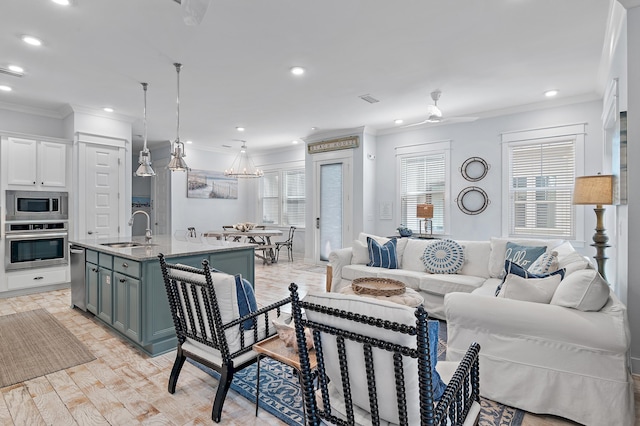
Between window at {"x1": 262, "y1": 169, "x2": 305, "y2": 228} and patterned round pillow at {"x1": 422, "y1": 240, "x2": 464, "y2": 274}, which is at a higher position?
window at {"x1": 262, "y1": 169, "x2": 305, "y2": 228}

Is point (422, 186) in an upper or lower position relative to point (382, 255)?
upper

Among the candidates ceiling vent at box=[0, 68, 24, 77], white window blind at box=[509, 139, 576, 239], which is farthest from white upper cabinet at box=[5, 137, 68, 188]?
white window blind at box=[509, 139, 576, 239]

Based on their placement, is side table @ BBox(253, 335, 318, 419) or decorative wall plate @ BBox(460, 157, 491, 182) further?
decorative wall plate @ BBox(460, 157, 491, 182)

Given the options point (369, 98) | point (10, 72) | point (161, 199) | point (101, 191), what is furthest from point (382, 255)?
point (161, 199)

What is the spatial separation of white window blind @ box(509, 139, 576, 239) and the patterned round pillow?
1842 millimetres

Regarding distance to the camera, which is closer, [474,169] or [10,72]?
[10,72]

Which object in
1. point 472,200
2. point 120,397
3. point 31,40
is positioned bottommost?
point 120,397

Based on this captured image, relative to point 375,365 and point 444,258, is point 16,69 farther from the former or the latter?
point 444,258

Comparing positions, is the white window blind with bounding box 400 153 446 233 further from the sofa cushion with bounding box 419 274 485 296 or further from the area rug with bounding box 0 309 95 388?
the area rug with bounding box 0 309 95 388

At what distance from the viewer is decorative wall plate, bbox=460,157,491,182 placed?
5645 millimetres

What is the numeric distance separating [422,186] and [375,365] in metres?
5.58

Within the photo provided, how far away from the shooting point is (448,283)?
374 centimetres

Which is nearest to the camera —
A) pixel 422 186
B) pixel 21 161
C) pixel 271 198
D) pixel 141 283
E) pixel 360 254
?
pixel 141 283

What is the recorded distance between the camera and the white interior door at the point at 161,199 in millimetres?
8234
